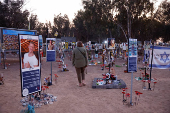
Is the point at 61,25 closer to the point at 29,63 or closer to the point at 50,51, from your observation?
the point at 50,51

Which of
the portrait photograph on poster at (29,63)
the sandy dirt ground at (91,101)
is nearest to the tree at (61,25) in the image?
the sandy dirt ground at (91,101)

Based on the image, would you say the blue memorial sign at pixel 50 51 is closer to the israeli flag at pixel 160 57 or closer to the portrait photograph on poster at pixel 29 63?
the portrait photograph on poster at pixel 29 63

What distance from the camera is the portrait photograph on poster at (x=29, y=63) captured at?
12.4ft

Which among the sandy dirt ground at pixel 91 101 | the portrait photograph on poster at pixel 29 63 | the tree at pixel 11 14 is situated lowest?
the sandy dirt ground at pixel 91 101

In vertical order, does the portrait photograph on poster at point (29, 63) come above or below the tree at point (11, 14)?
below

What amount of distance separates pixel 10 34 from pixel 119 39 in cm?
3125

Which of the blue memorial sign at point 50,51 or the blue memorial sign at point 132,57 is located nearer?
the blue memorial sign at point 132,57

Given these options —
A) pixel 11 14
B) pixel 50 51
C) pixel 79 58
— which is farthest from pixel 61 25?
pixel 79 58

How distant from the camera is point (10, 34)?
46.7ft

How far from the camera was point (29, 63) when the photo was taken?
13.0 feet

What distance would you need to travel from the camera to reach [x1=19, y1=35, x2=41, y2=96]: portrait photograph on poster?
379 cm

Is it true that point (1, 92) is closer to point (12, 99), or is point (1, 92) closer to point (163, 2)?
point (12, 99)

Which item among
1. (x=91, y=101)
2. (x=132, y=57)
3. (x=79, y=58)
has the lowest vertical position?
(x=91, y=101)

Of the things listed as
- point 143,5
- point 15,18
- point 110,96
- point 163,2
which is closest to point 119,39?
point 163,2
